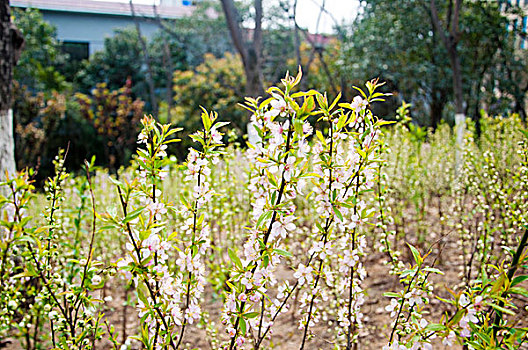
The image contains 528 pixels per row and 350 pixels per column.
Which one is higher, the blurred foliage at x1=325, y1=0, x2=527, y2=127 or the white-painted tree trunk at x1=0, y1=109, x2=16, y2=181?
the blurred foliage at x1=325, y1=0, x2=527, y2=127

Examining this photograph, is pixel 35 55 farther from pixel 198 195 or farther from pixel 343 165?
pixel 343 165

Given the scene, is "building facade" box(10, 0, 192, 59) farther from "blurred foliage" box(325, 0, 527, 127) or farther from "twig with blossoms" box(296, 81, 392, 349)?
"twig with blossoms" box(296, 81, 392, 349)

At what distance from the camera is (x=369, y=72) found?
31.2ft

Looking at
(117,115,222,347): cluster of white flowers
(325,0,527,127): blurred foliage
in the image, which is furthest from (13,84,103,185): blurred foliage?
(117,115,222,347): cluster of white flowers

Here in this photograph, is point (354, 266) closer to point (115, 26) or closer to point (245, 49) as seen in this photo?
point (245, 49)

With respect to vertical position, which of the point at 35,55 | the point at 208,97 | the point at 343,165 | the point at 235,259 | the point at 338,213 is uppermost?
the point at 35,55

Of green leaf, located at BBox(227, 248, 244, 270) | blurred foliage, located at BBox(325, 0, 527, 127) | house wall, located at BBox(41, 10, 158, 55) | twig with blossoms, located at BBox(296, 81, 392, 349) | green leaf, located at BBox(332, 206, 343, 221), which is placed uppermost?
house wall, located at BBox(41, 10, 158, 55)

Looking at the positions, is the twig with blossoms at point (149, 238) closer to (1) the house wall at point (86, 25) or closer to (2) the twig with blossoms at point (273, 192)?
(2) the twig with blossoms at point (273, 192)

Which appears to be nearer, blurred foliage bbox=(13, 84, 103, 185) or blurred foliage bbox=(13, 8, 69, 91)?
blurred foliage bbox=(13, 84, 103, 185)

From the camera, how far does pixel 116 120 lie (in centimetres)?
1145

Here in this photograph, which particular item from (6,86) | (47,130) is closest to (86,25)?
(47,130)

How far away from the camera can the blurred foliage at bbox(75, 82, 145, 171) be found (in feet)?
37.5

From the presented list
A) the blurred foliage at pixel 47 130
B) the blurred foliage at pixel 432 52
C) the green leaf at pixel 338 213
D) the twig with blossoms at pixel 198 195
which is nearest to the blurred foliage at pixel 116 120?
the blurred foliage at pixel 47 130

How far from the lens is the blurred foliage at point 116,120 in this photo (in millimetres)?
11430
